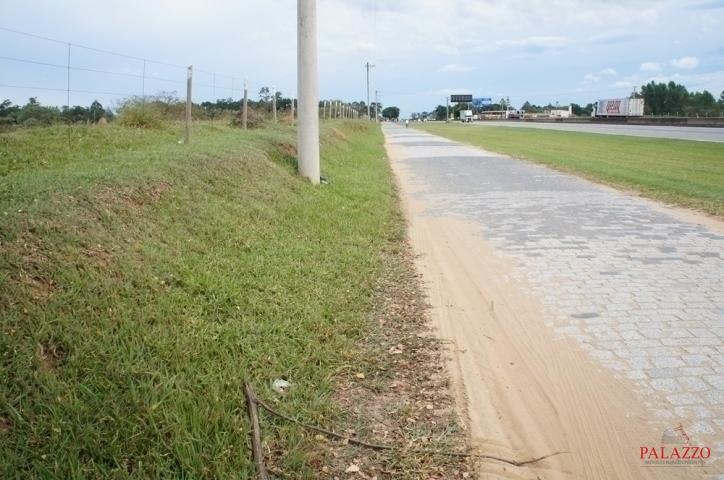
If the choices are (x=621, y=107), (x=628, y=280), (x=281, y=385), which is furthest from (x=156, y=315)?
Answer: (x=621, y=107)

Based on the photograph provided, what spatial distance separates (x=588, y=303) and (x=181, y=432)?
3816 mm

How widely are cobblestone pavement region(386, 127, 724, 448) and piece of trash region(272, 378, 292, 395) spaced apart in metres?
2.24

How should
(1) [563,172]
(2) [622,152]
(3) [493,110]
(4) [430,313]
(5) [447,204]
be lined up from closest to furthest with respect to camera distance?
(4) [430,313] → (5) [447,204] → (1) [563,172] → (2) [622,152] → (3) [493,110]

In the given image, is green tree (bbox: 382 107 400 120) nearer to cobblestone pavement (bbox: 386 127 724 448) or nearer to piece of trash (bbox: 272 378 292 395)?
cobblestone pavement (bbox: 386 127 724 448)

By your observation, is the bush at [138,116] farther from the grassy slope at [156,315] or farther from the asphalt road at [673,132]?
the asphalt road at [673,132]

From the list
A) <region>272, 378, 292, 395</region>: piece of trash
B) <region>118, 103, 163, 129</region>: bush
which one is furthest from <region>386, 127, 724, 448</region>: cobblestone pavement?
<region>118, 103, 163, 129</region>: bush

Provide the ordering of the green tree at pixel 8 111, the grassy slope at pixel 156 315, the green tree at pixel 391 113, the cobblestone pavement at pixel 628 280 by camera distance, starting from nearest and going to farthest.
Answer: the grassy slope at pixel 156 315
the cobblestone pavement at pixel 628 280
the green tree at pixel 8 111
the green tree at pixel 391 113

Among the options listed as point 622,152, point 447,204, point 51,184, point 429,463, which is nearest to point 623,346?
point 429,463

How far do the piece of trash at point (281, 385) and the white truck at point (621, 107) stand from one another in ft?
253

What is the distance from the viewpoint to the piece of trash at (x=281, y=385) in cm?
380

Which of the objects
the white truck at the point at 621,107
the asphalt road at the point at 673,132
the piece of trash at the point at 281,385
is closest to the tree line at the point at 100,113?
the piece of trash at the point at 281,385

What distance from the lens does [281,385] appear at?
3.88 meters

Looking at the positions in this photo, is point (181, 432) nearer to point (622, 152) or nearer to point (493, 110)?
point (622, 152)

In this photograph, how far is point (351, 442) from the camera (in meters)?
3.38
